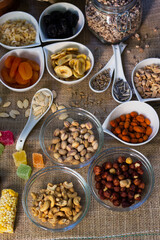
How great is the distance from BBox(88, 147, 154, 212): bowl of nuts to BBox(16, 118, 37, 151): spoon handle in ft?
0.88

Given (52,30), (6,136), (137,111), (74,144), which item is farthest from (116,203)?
(52,30)

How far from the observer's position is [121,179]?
1.04m

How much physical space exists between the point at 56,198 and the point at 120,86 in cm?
49

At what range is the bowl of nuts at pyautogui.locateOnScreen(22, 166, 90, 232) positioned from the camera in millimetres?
1015

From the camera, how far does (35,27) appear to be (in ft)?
4.27

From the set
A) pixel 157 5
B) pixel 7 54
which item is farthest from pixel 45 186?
pixel 157 5

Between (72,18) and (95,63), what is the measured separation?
20 centimetres

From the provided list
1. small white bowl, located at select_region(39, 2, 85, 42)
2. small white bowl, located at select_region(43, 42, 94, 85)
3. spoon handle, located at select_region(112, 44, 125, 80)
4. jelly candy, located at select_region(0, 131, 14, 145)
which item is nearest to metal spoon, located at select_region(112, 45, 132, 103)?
spoon handle, located at select_region(112, 44, 125, 80)

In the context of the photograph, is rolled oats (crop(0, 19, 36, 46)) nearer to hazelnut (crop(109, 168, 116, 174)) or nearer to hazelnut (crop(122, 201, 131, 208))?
hazelnut (crop(109, 168, 116, 174))

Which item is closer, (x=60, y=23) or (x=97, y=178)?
(x=97, y=178)

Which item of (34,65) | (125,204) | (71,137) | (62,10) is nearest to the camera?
(125,204)

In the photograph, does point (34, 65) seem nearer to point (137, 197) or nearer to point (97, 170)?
point (97, 170)

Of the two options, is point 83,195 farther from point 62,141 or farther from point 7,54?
point 7,54

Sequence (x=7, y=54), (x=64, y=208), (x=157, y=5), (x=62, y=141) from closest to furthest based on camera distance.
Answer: (x=64, y=208)
(x=62, y=141)
(x=7, y=54)
(x=157, y=5)
